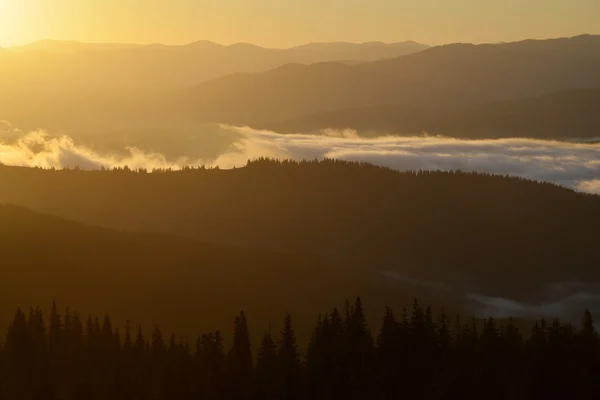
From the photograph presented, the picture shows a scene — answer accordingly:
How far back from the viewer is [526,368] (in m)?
107

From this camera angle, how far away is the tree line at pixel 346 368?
10000cm

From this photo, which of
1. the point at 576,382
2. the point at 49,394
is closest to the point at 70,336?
the point at 49,394

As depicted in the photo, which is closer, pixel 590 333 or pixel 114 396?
pixel 114 396

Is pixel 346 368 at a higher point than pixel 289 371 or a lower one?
higher

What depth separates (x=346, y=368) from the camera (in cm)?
10038

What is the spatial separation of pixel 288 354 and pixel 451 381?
51.5ft

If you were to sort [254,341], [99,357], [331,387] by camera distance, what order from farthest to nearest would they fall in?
[254,341], [99,357], [331,387]

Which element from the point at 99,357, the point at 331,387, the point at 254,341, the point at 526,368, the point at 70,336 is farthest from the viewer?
the point at 254,341

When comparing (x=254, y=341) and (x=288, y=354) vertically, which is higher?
(x=288, y=354)

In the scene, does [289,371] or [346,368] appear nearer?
[289,371]

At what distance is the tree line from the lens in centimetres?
10000

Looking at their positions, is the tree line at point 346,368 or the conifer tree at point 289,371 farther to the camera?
the tree line at point 346,368

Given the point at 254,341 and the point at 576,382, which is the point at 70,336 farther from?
the point at 254,341

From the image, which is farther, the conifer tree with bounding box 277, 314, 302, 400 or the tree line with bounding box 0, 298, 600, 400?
the tree line with bounding box 0, 298, 600, 400
